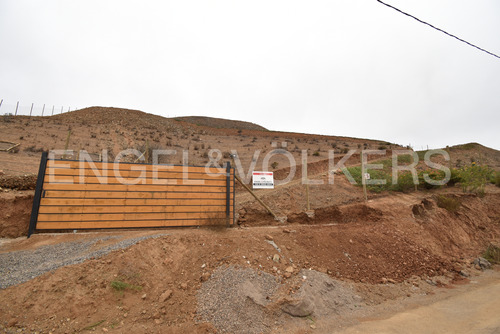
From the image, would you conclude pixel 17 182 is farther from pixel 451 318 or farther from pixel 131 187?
pixel 451 318

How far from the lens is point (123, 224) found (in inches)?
288

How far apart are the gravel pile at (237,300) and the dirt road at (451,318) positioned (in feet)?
4.87

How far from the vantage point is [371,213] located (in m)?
9.81

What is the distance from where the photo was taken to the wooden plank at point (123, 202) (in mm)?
6801

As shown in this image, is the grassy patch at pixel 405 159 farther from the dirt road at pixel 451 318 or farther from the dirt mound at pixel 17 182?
the dirt mound at pixel 17 182

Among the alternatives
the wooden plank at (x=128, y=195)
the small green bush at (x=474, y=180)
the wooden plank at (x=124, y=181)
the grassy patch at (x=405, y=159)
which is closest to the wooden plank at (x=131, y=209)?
the wooden plank at (x=128, y=195)

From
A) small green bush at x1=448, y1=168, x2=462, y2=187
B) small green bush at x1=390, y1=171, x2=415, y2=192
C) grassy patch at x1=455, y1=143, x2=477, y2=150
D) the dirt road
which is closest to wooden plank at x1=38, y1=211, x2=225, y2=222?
the dirt road

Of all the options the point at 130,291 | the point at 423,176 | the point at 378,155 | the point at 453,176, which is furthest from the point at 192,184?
the point at 378,155

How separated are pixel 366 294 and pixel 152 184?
6.48 m

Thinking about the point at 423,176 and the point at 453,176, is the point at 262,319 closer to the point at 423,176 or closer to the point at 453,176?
the point at 423,176

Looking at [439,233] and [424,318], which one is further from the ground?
[439,233]

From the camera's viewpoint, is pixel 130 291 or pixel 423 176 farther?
pixel 423 176

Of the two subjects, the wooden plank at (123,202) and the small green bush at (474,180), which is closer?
the wooden plank at (123,202)

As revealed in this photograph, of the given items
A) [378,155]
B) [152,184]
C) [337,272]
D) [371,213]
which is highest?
[378,155]
